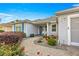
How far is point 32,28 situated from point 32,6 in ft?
3.62

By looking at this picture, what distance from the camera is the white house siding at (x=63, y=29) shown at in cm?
1040

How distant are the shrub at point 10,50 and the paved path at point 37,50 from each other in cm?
35

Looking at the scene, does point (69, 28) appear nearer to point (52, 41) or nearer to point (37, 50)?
point (52, 41)

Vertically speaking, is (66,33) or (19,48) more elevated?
(66,33)

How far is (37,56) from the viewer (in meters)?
8.77

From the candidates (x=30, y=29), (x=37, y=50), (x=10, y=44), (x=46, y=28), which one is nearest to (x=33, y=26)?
(x=30, y=29)

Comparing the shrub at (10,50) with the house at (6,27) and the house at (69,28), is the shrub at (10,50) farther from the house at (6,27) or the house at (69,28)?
the house at (69,28)

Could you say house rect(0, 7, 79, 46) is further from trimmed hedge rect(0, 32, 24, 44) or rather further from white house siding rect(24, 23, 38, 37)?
trimmed hedge rect(0, 32, 24, 44)

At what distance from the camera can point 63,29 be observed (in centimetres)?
1089

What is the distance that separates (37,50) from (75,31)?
264 centimetres

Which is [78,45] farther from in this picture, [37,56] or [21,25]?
[21,25]

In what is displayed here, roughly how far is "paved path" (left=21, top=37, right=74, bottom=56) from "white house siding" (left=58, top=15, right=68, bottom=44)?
1263 millimetres

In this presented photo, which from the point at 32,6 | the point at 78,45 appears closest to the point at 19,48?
the point at 32,6

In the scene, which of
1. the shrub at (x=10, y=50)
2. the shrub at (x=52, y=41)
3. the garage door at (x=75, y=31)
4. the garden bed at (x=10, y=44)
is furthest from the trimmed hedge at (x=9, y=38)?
the garage door at (x=75, y=31)
